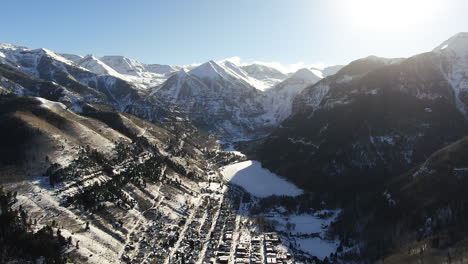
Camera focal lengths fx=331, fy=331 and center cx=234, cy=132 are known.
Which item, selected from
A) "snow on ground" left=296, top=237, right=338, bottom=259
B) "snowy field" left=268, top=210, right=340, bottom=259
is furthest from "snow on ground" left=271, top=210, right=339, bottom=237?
"snow on ground" left=296, top=237, right=338, bottom=259

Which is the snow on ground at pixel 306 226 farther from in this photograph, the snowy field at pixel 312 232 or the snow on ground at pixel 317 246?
the snow on ground at pixel 317 246

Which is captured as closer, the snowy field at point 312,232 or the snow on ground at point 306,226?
the snowy field at point 312,232

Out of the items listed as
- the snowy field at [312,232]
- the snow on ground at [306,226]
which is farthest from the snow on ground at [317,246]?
the snow on ground at [306,226]

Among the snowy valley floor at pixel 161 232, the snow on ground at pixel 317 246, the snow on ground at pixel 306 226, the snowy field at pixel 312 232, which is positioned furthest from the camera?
the snow on ground at pixel 306 226

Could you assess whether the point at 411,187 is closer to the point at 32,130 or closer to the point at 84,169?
the point at 84,169

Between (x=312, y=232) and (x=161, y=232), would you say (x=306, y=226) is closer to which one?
(x=312, y=232)

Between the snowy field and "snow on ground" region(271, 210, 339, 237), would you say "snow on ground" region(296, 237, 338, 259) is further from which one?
"snow on ground" region(271, 210, 339, 237)

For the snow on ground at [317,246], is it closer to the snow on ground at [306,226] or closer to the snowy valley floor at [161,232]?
the snowy valley floor at [161,232]

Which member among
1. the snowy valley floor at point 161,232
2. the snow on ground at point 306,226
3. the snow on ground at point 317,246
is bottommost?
the snow on ground at point 306,226

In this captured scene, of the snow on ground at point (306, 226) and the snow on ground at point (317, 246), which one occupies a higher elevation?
the snow on ground at point (317, 246)

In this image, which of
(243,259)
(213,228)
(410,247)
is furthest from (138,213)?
(410,247)

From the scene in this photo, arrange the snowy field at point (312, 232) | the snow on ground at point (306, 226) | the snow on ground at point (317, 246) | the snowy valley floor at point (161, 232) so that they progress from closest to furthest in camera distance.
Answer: the snowy valley floor at point (161, 232)
the snow on ground at point (317, 246)
the snowy field at point (312, 232)
the snow on ground at point (306, 226)
